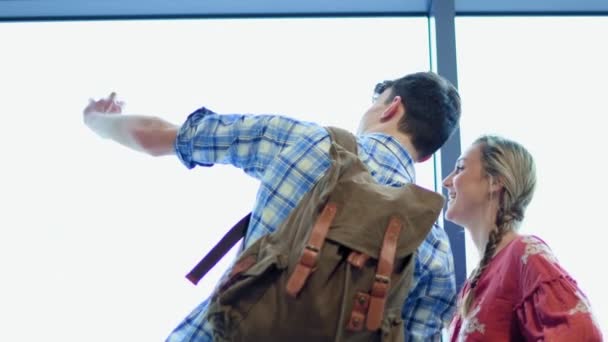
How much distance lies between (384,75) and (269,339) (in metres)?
1.09

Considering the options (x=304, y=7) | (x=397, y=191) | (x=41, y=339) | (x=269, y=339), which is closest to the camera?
(x=269, y=339)

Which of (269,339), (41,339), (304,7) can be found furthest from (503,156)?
(41,339)

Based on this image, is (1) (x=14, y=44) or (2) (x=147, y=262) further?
(1) (x=14, y=44)

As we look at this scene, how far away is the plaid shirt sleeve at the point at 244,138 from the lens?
3.46ft

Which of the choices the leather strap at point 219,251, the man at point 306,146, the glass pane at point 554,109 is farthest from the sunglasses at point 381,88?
the glass pane at point 554,109

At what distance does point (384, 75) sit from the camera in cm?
187

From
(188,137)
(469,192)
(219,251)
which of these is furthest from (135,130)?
(469,192)

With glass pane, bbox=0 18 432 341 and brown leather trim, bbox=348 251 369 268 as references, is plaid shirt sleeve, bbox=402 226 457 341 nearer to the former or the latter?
brown leather trim, bbox=348 251 369 268

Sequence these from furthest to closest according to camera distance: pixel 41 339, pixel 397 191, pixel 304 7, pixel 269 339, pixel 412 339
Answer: pixel 304 7 → pixel 41 339 → pixel 412 339 → pixel 397 191 → pixel 269 339

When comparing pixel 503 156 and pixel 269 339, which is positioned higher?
pixel 503 156

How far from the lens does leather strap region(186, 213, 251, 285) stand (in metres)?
1.04

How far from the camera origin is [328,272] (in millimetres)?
935

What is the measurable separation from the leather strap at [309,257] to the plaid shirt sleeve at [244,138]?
0.51ft

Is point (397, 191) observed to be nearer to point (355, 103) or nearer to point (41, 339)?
point (355, 103)
